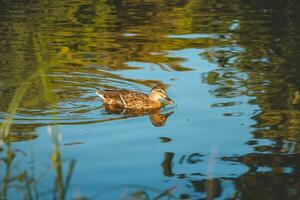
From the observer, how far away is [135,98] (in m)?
10.2

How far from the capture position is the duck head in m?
10.0

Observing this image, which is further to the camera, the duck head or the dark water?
the duck head

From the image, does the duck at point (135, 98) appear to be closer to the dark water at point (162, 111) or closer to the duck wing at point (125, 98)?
the duck wing at point (125, 98)

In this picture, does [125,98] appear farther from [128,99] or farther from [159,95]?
[159,95]

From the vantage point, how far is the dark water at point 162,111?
6914 millimetres

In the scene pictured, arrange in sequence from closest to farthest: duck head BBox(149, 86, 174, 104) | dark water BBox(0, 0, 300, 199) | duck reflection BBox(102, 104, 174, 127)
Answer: dark water BBox(0, 0, 300, 199), duck reflection BBox(102, 104, 174, 127), duck head BBox(149, 86, 174, 104)

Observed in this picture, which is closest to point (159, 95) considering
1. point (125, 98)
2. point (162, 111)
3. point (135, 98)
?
point (162, 111)

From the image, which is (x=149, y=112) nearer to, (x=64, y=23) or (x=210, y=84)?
(x=210, y=84)

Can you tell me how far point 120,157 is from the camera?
787 cm

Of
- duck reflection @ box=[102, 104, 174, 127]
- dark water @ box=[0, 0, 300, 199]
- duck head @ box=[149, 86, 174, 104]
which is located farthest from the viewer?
duck head @ box=[149, 86, 174, 104]

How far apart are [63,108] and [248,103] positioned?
93.9 inches

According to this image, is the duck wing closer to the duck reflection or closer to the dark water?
the duck reflection

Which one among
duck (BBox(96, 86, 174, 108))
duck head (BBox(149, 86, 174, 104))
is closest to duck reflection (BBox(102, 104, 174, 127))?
duck (BBox(96, 86, 174, 108))

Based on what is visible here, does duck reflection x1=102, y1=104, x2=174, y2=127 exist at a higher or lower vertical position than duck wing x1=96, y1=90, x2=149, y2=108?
lower
